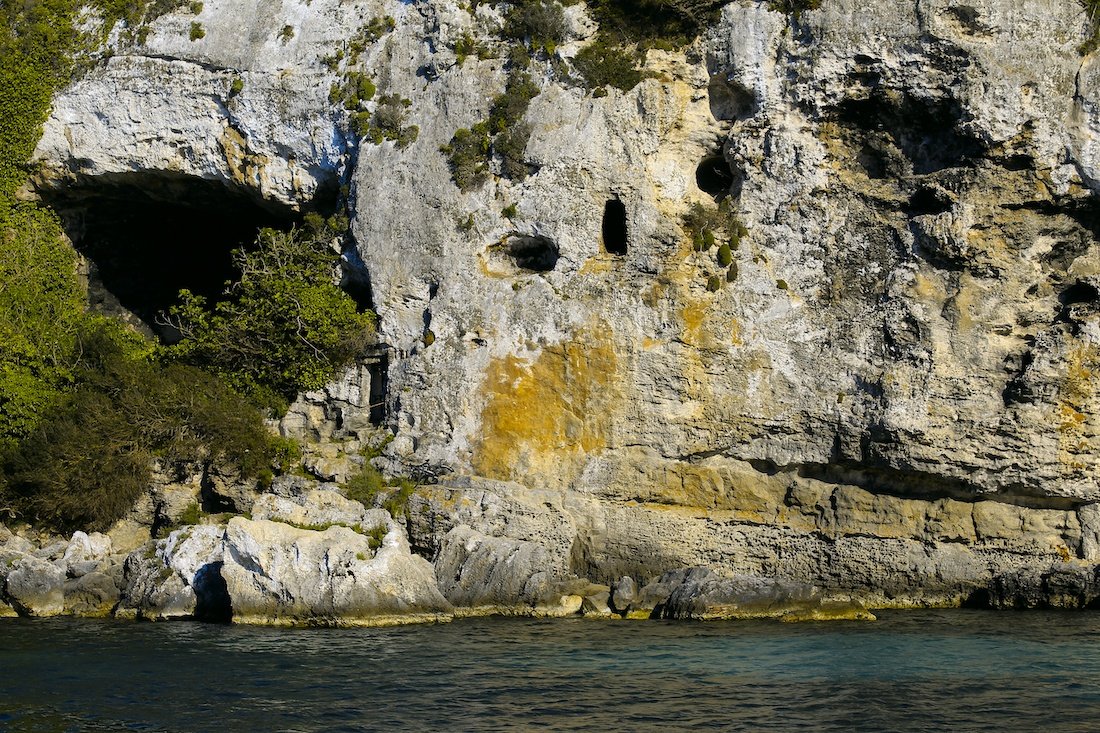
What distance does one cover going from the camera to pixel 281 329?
2838cm

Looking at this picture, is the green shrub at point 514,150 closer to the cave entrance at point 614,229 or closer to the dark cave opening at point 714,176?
the cave entrance at point 614,229

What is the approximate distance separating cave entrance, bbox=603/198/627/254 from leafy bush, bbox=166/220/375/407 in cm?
569

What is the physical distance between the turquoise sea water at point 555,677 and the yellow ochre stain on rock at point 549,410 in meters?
4.32

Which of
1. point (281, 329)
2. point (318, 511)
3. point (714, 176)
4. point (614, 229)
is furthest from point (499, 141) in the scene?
point (318, 511)

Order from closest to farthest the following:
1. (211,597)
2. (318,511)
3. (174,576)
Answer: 1. (211,597)
2. (174,576)
3. (318,511)

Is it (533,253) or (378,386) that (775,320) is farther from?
(378,386)

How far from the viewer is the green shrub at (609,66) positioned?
27406mm

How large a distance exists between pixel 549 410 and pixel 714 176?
684 cm

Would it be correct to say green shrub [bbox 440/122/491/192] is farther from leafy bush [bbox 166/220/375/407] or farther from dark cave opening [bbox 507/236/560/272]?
leafy bush [bbox 166/220/375/407]

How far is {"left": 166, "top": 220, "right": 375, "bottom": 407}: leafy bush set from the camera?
→ 28016mm

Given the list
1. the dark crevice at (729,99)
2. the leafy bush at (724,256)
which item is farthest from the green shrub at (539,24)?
the leafy bush at (724,256)

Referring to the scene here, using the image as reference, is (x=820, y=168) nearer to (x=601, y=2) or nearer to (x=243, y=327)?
(x=601, y=2)

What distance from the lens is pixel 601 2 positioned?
2816cm

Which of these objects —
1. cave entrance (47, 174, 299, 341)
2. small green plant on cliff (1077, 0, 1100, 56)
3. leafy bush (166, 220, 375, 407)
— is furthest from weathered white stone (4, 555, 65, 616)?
small green plant on cliff (1077, 0, 1100, 56)
